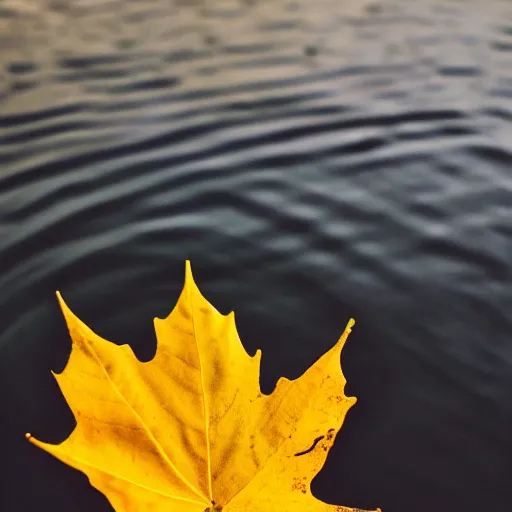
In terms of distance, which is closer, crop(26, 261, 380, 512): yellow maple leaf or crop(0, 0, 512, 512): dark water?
crop(26, 261, 380, 512): yellow maple leaf

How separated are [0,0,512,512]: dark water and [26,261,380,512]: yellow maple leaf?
0.67 feet

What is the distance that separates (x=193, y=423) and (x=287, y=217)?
113 cm

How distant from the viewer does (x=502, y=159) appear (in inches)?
102

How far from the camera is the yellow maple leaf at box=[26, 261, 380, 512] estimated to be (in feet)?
3.67

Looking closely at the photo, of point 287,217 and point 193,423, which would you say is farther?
point 287,217

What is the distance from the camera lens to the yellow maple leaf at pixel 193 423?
1.12 metres

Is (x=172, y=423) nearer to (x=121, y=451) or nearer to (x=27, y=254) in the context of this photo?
(x=121, y=451)

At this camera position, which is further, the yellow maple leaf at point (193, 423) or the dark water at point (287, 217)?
the dark water at point (287, 217)

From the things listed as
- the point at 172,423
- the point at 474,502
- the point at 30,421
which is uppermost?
the point at 172,423

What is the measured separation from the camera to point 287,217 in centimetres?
221

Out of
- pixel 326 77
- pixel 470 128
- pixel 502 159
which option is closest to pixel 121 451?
pixel 502 159

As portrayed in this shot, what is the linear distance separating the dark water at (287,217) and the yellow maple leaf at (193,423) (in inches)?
8.1

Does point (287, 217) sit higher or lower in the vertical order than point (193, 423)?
lower

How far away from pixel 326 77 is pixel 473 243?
153 cm
